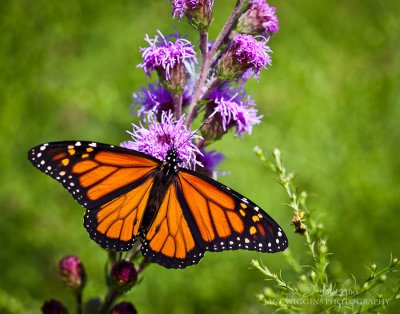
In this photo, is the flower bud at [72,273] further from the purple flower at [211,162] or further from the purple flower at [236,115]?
the purple flower at [236,115]

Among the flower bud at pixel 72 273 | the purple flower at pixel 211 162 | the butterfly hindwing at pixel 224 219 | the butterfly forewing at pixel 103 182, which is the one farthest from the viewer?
the purple flower at pixel 211 162

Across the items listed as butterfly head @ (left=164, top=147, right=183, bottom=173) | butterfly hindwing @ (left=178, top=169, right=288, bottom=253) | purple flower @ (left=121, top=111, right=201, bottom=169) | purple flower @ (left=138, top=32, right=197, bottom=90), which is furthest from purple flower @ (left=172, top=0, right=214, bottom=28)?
butterfly hindwing @ (left=178, top=169, right=288, bottom=253)

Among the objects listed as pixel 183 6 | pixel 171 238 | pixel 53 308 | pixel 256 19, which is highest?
pixel 256 19

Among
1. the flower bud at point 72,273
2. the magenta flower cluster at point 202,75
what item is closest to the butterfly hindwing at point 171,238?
the magenta flower cluster at point 202,75

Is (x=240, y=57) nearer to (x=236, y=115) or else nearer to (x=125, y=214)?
(x=236, y=115)

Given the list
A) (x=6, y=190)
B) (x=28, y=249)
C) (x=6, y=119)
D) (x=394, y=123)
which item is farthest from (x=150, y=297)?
(x=394, y=123)

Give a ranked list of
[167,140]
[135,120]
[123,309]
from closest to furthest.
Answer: [123,309], [167,140], [135,120]

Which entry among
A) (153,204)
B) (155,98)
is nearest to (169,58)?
(155,98)
